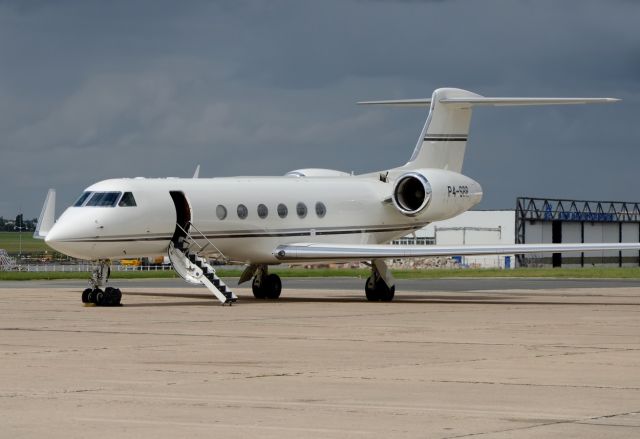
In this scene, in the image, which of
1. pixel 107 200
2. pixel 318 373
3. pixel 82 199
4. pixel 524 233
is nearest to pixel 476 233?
pixel 524 233

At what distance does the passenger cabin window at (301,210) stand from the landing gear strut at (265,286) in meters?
1.80

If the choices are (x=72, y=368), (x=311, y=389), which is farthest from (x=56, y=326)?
(x=311, y=389)

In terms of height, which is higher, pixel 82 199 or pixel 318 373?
pixel 82 199

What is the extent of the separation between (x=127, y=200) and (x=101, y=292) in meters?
2.30

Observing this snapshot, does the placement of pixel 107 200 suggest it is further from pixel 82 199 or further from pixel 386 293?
pixel 386 293

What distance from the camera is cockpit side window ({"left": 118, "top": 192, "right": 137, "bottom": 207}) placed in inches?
1176

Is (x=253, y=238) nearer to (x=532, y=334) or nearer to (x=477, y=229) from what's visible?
(x=532, y=334)

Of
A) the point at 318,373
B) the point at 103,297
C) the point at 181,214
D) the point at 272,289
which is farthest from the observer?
the point at 272,289

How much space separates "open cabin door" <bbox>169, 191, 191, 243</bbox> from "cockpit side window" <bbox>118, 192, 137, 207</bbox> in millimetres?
1172

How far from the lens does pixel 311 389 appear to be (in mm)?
12898

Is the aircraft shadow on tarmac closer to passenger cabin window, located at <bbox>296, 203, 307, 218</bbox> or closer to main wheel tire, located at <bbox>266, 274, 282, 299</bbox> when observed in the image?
main wheel tire, located at <bbox>266, 274, 282, 299</bbox>

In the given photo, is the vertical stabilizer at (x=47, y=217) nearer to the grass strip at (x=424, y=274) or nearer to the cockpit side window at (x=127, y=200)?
the cockpit side window at (x=127, y=200)

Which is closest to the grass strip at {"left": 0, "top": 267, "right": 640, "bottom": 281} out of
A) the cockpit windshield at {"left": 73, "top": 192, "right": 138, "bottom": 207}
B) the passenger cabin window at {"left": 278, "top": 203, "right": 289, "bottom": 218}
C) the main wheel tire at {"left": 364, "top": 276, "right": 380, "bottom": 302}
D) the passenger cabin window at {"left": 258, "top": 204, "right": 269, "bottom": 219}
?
the passenger cabin window at {"left": 278, "top": 203, "right": 289, "bottom": 218}

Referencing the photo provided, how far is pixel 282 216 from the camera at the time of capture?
3338 centimetres
